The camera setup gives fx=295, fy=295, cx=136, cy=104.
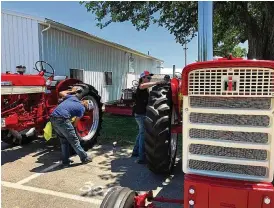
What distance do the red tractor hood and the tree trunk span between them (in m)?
6.60

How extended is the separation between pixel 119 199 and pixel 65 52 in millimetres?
9200

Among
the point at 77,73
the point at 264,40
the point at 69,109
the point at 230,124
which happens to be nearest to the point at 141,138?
the point at 69,109

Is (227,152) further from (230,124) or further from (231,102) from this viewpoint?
(231,102)

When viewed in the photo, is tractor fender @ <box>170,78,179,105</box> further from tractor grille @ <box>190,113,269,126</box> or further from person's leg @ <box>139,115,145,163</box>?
tractor grille @ <box>190,113,269,126</box>

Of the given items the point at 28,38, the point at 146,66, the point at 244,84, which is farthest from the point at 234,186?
the point at 146,66

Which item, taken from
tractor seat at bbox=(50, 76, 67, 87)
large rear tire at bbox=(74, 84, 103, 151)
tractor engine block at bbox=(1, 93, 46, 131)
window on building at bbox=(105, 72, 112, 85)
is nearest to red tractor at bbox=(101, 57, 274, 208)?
→ tractor engine block at bbox=(1, 93, 46, 131)

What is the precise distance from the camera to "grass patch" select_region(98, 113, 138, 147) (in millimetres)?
7026

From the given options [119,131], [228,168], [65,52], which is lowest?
[119,131]

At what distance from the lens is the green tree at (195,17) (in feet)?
30.2

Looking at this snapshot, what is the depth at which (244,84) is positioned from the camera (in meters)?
2.18

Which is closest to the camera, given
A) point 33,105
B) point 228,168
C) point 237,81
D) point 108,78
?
point 237,81

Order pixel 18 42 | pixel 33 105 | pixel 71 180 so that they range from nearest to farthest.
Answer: pixel 71 180 < pixel 33 105 < pixel 18 42

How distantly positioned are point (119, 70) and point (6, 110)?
11294 mm

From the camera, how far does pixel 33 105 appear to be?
5.94m
